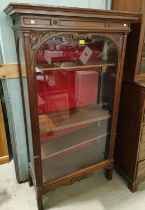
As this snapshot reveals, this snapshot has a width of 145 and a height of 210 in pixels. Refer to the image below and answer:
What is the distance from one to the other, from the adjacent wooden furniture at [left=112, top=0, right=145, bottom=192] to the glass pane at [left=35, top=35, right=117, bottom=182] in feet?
0.49

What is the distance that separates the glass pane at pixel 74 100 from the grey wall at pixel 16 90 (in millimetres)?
233

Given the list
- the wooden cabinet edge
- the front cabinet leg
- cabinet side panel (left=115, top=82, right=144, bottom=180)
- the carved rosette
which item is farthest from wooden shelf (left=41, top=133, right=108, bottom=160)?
the carved rosette

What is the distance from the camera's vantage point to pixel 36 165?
4.76 ft

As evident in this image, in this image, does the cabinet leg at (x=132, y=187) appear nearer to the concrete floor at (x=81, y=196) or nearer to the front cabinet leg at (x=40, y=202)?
the concrete floor at (x=81, y=196)

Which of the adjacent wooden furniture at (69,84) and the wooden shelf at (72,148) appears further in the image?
the wooden shelf at (72,148)

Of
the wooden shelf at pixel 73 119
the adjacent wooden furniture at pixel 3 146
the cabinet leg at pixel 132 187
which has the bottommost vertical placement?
the cabinet leg at pixel 132 187

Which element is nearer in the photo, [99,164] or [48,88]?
[48,88]

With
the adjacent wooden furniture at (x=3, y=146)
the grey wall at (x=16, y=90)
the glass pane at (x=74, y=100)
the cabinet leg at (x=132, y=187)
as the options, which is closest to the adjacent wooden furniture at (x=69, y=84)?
the glass pane at (x=74, y=100)

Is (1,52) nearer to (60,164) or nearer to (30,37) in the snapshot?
(30,37)

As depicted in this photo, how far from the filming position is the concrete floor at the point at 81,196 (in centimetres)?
165

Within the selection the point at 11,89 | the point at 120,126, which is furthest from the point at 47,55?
the point at 120,126

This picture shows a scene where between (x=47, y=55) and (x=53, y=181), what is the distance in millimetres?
1016

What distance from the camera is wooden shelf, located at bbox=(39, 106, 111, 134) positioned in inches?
58.6

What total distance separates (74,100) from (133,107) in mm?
523
